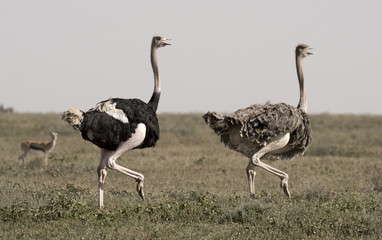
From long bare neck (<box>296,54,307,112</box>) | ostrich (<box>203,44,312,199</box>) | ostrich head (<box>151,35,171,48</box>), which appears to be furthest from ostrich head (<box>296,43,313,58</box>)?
ostrich head (<box>151,35,171,48</box>)

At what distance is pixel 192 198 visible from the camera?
9.30 m

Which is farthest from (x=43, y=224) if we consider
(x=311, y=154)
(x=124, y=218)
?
(x=311, y=154)

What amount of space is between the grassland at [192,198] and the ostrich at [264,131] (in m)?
0.58

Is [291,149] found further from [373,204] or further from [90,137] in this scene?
[90,137]

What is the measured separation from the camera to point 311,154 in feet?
59.1

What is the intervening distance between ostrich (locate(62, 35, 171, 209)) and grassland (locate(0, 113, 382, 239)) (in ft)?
2.02

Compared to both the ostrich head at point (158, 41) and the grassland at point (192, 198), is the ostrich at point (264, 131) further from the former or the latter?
the ostrich head at point (158, 41)

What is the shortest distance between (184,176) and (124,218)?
16.9ft

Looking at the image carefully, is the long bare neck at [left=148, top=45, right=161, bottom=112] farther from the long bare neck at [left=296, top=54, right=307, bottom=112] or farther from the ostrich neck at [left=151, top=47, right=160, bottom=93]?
the long bare neck at [left=296, top=54, right=307, bottom=112]

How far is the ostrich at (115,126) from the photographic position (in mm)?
8305

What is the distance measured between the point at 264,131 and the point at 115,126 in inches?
75.8

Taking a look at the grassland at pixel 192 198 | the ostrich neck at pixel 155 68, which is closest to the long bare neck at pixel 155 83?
the ostrich neck at pixel 155 68

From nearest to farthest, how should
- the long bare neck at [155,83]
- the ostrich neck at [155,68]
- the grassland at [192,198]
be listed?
the grassland at [192,198]
the long bare neck at [155,83]
the ostrich neck at [155,68]

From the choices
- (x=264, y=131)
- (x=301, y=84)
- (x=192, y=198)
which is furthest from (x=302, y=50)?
(x=192, y=198)
